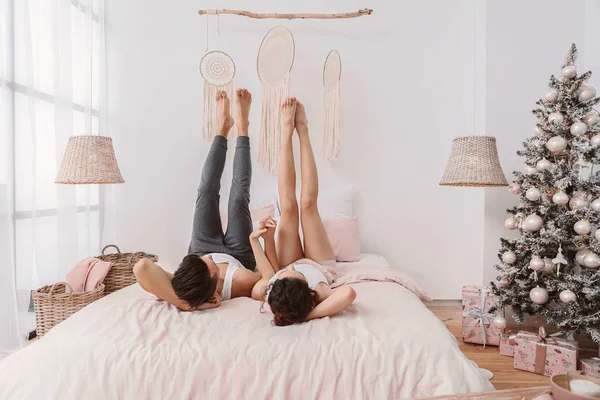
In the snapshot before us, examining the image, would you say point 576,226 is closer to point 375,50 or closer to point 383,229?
point 383,229

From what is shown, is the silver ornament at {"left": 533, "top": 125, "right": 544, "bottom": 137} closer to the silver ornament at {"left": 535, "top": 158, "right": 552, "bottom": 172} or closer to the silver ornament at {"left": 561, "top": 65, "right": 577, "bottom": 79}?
the silver ornament at {"left": 535, "top": 158, "right": 552, "bottom": 172}

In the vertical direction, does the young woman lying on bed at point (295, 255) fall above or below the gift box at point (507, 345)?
above

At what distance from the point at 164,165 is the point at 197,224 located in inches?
40.7

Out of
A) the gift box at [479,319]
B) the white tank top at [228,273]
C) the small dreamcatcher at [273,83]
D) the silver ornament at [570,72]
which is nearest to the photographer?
the white tank top at [228,273]

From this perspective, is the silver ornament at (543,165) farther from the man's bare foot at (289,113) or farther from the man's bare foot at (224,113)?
the man's bare foot at (224,113)

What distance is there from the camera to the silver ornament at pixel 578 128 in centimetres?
214

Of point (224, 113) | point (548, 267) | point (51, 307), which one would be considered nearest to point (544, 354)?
point (548, 267)

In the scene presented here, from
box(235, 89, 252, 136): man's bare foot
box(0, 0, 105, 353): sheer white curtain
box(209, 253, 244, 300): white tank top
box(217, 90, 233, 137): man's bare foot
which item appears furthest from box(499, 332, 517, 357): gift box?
box(0, 0, 105, 353): sheer white curtain

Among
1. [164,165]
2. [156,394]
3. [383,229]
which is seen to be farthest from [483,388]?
[164,165]

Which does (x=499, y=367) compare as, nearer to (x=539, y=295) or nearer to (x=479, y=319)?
(x=479, y=319)

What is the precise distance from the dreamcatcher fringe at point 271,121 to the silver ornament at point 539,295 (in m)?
1.87

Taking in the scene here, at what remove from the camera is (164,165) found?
3.36 meters

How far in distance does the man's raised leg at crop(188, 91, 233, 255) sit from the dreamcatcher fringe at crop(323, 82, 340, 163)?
2.78 feet

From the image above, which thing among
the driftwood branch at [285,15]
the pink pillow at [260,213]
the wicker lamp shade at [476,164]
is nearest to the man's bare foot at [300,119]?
the pink pillow at [260,213]
